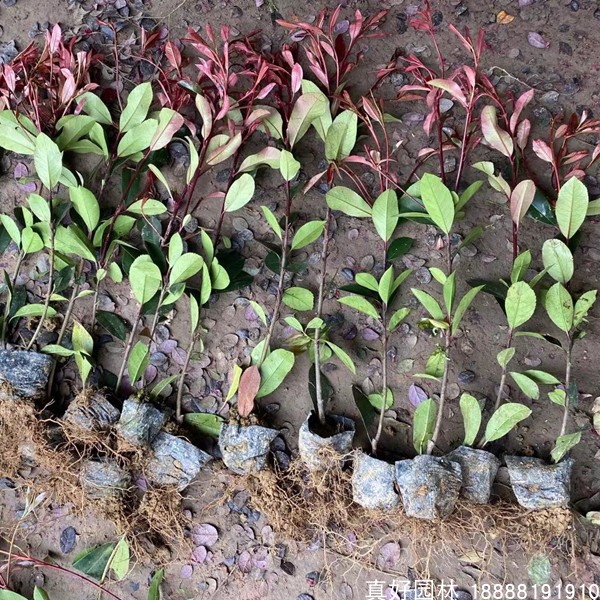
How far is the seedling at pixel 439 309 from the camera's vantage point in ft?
4.00

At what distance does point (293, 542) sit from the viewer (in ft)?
4.57

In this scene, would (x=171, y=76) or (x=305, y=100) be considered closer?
(x=305, y=100)

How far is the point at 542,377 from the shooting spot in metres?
1.27

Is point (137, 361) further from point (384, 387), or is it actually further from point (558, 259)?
point (558, 259)

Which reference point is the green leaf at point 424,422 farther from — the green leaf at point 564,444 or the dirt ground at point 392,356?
the green leaf at point 564,444

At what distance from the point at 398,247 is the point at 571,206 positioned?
0.37 meters

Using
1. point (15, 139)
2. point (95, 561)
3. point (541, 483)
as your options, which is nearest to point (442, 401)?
point (541, 483)

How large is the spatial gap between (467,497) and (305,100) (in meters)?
0.96

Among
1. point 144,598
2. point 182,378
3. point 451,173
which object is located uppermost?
point 451,173

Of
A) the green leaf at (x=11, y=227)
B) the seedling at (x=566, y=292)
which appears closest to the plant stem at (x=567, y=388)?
the seedling at (x=566, y=292)

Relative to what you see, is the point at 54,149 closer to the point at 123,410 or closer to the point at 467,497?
the point at 123,410

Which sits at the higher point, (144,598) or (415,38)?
(415,38)

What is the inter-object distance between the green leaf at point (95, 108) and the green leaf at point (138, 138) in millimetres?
88

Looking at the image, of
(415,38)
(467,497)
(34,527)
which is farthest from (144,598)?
(415,38)
